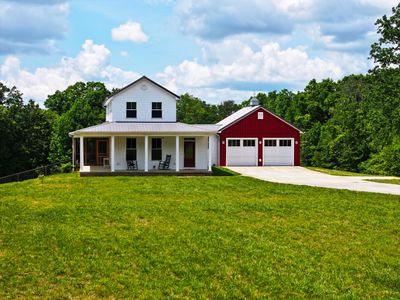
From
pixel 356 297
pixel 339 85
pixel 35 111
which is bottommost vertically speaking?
pixel 356 297

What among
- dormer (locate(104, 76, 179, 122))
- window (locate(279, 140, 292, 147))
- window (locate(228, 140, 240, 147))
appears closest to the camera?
dormer (locate(104, 76, 179, 122))

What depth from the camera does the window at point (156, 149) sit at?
29.8m

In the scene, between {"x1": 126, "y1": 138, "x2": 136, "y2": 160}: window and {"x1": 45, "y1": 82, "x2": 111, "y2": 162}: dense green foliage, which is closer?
{"x1": 126, "y1": 138, "x2": 136, "y2": 160}: window

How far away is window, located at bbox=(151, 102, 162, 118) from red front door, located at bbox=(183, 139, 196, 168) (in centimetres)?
266

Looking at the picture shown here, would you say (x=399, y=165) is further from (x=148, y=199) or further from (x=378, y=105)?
(x=148, y=199)

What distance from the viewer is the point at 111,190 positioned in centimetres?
1883

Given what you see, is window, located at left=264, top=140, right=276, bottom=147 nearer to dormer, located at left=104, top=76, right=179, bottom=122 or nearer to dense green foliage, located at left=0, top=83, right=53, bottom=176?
dormer, located at left=104, top=76, right=179, bottom=122

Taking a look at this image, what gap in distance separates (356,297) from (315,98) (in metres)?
61.7

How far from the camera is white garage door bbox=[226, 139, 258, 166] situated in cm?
3597

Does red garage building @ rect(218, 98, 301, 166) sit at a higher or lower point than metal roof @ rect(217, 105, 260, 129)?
lower

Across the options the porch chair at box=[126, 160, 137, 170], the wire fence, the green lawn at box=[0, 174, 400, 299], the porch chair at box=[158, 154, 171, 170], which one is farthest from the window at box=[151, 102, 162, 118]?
the green lawn at box=[0, 174, 400, 299]

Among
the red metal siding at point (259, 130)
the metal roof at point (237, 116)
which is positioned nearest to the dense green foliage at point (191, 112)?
the metal roof at point (237, 116)

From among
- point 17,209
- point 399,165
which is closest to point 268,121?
point 399,165

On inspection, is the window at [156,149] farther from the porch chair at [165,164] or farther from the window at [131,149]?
the window at [131,149]
